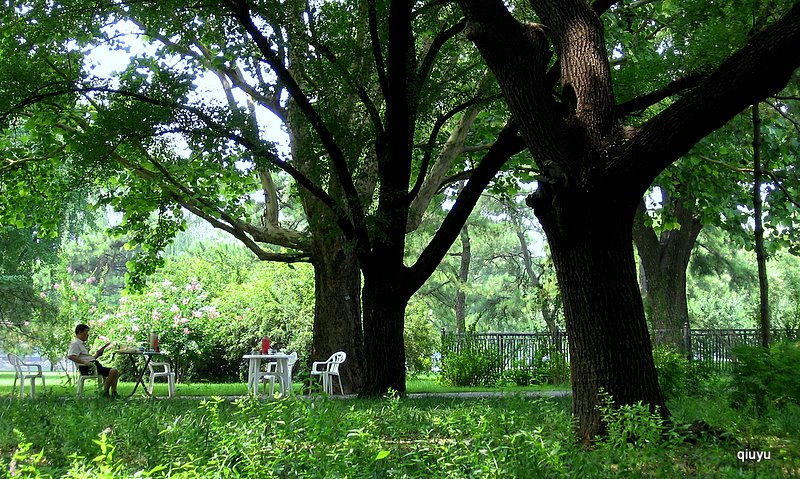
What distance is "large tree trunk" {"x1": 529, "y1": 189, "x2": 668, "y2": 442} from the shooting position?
21.5 ft

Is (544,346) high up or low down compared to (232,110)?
down

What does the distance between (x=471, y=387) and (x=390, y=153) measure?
368 inches

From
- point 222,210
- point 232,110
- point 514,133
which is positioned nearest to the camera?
point 514,133

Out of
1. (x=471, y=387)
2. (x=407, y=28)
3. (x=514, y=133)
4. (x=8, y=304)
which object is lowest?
(x=471, y=387)

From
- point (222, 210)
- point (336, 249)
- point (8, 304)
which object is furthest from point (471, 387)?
point (8, 304)

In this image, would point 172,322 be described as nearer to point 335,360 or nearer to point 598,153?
point 335,360

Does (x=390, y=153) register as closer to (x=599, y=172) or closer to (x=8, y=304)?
(x=599, y=172)

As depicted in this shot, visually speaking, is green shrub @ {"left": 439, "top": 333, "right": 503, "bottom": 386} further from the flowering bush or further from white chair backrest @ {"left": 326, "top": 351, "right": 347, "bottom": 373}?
the flowering bush

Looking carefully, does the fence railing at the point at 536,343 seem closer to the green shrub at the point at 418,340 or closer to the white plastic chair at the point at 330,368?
the green shrub at the point at 418,340

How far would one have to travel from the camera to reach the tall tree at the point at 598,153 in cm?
608

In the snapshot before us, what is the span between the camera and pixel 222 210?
1739 centimetres

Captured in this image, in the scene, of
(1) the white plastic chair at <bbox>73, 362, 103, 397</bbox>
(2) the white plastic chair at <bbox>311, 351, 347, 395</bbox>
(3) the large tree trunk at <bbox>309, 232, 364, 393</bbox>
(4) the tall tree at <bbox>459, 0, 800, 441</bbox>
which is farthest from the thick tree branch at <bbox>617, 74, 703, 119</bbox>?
(1) the white plastic chair at <bbox>73, 362, 103, 397</bbox>

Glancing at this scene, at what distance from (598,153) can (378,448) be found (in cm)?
325

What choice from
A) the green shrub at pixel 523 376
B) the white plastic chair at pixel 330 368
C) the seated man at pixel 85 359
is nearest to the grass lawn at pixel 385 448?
the seated man at pixel 85 359
